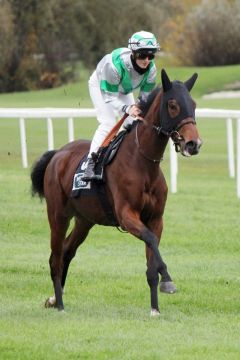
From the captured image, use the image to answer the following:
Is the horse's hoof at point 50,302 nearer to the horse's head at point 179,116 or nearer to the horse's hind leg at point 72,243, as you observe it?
the horse's hind leg at point 72,243

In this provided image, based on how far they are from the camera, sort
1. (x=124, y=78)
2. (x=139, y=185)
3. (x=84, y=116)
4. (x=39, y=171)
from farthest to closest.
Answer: (x=84, y=116)
(x=39, y=171)
(x=124, y=78)
(x=139, y=185)

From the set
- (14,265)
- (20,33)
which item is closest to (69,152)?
(14,265)

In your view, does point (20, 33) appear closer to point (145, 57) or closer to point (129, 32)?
point (129, 32)

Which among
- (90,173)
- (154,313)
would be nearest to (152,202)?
(90,173)

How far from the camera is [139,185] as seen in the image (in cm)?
765

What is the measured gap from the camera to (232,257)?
1068 cm

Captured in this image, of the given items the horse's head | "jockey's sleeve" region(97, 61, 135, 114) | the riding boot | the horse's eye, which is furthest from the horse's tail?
the horse's eye

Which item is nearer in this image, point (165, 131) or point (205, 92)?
point (165, 131)

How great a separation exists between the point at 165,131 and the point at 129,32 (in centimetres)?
4342

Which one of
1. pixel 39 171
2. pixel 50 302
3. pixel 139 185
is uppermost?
pixel 139 185

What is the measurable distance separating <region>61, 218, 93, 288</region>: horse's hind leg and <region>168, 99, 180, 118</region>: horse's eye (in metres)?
1.52

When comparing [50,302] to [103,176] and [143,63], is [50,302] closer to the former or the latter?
[103,176]

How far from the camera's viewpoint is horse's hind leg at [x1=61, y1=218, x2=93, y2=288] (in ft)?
28.1

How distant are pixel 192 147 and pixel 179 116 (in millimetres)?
280
